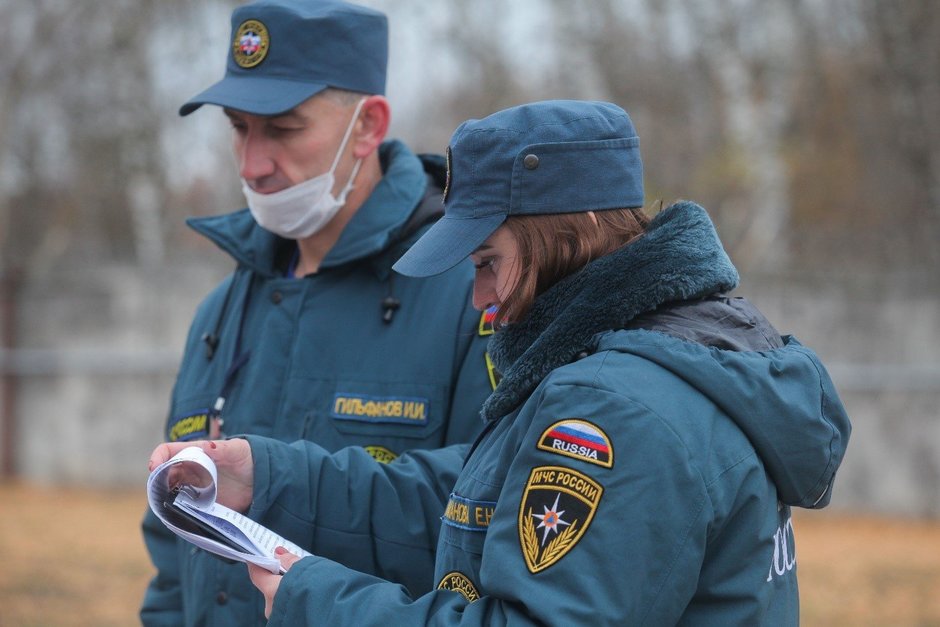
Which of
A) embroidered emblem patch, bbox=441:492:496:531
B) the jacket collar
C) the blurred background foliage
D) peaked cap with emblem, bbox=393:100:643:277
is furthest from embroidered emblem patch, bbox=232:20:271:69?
the blurred background foliage

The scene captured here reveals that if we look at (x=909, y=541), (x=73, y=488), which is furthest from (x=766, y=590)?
(x=73, y=488)

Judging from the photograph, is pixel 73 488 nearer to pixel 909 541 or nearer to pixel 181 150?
pixel 181 150

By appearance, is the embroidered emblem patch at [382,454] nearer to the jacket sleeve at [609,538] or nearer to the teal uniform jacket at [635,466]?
the teal uniform jacket at [635,466]

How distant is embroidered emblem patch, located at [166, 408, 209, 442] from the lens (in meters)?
2.83

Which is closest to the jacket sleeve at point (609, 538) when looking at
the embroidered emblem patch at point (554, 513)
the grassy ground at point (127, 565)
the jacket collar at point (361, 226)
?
the embroidered emblem patch at point (554, 513)

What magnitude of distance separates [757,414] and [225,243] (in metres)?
1.73

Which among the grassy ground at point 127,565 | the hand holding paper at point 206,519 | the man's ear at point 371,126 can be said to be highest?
the man's ear at point 371,126

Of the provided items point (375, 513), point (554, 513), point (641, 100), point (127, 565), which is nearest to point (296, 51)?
point (375, 513)

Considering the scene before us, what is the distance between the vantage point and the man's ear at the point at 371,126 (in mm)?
2953

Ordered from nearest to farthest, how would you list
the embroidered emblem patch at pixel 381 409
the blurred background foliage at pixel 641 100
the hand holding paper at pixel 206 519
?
the hand holding paper at pixel 206 519 → the embroidered emblem patch at pixel 381 409 → the blurred background foliage at pixel 641 100

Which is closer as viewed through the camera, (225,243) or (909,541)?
(225,243)

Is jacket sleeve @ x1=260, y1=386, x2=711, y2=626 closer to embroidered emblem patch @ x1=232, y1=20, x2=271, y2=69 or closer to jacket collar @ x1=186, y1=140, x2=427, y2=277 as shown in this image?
jacket collar @ x1=186, y1=140, x2=427, y2=277

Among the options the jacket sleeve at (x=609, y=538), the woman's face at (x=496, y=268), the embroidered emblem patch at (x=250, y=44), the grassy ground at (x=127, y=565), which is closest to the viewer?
the jacket sleeve at (x=609, y=538)

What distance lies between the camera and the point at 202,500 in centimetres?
218
